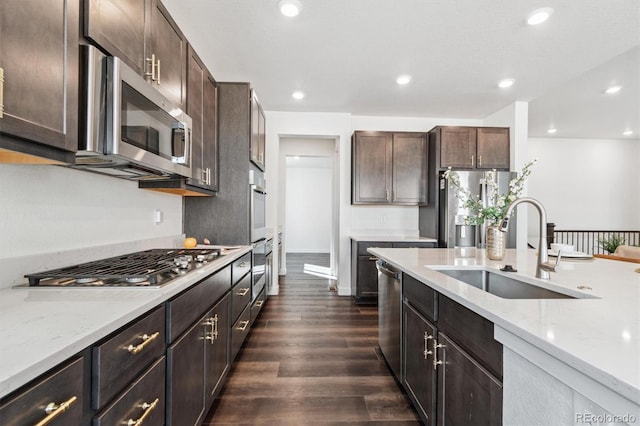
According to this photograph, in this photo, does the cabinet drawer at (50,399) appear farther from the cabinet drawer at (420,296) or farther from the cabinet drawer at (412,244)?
the cabinet drawer at (412,244)

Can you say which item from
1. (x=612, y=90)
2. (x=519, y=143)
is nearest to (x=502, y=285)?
(x=519, y=143)

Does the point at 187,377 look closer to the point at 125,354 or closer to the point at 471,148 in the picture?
the point at 125,354

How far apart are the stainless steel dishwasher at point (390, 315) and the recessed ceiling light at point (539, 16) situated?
217 centimetres

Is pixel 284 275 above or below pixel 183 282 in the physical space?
below

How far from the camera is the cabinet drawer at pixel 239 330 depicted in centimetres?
207

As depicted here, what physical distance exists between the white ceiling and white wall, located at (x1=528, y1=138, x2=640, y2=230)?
220 centimetres

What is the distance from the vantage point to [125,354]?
861 mm

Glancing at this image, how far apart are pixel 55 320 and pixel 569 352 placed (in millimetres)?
1256

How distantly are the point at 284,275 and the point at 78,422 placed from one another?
4.83m

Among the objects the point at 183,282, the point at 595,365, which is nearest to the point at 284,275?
the point at 183,282

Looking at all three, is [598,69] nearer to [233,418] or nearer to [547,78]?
[547,78]

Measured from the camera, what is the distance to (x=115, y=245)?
A: 1.74 m

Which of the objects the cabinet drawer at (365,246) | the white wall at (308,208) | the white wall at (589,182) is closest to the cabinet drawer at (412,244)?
the cabinet drawer at (365,246)

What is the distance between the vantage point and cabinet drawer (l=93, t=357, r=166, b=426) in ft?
2.64
